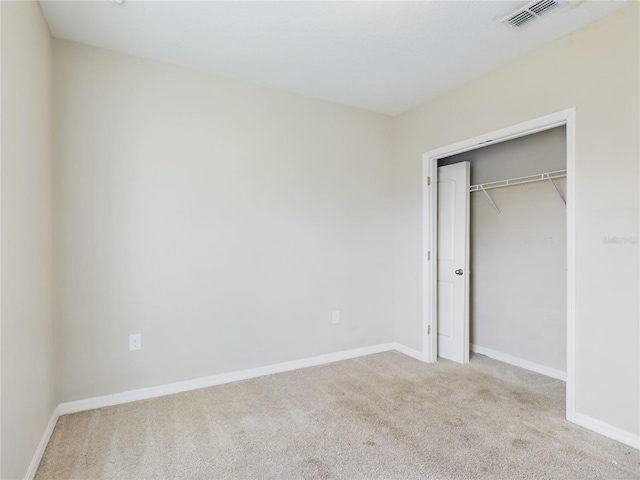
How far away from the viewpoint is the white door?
3521mm

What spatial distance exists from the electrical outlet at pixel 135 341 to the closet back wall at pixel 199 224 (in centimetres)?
4

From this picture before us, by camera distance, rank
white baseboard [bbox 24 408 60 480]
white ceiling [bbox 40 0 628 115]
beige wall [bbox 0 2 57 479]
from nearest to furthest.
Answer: beige wall [bbox 0 2 57 479] → white baseboard [bbox 24 408 60 480] → white ceiling [bbox 40 0 628 115]

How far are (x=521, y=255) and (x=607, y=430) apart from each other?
5.41 feet

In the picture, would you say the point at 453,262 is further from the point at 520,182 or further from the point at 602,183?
the point at 602,183

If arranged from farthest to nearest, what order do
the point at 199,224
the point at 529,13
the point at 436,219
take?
the point at 436,219, the point at 199,224, the point at 529,13

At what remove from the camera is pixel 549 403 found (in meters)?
2.62

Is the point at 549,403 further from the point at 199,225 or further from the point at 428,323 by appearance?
the point at 199,225

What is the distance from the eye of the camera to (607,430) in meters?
2.17

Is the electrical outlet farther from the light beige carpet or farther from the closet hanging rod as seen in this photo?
the closet hanging rod

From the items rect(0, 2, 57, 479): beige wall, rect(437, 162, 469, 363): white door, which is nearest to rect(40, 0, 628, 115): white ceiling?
rect(0, 2, 57, 479): beige wall

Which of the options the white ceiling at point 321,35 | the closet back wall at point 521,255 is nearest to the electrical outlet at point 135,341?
the white ceiling at point 321,35

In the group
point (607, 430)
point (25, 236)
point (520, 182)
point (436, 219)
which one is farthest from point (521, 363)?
point (25, 236)

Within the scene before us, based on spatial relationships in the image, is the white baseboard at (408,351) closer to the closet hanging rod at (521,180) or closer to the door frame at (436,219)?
the door frame at (436,219)

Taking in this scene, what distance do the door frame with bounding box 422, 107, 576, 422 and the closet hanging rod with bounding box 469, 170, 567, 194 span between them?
0.48m
